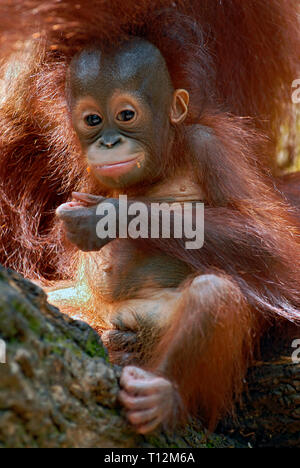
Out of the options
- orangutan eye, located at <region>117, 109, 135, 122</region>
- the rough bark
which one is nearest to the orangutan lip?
orangutan eye, located at <region>117, 109, 135, 122</region>

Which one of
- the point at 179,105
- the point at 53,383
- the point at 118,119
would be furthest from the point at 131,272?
the point at 53,383

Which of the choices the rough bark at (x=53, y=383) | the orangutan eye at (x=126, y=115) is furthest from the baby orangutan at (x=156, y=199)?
the rough bark at (x=53, y=383)

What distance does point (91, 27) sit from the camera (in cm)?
270

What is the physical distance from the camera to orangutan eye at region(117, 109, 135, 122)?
2.67 m

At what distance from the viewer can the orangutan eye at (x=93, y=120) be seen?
2711 mm

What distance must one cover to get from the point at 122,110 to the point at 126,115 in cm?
3

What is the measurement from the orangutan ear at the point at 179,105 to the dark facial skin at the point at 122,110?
0.10ft

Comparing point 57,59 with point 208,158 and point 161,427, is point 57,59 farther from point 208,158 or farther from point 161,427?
point 161,427

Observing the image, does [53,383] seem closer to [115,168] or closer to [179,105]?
[115,168]

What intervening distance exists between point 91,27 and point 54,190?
3.28ft

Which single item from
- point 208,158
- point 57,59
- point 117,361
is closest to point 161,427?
point 117,361

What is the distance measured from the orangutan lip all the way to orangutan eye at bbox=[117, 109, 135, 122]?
0.51ft

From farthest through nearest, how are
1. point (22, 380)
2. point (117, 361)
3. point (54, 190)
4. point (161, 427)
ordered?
point (54, 190), point (117, 361), point (161, 427), point (22, 380)

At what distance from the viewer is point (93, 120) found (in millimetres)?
2715
